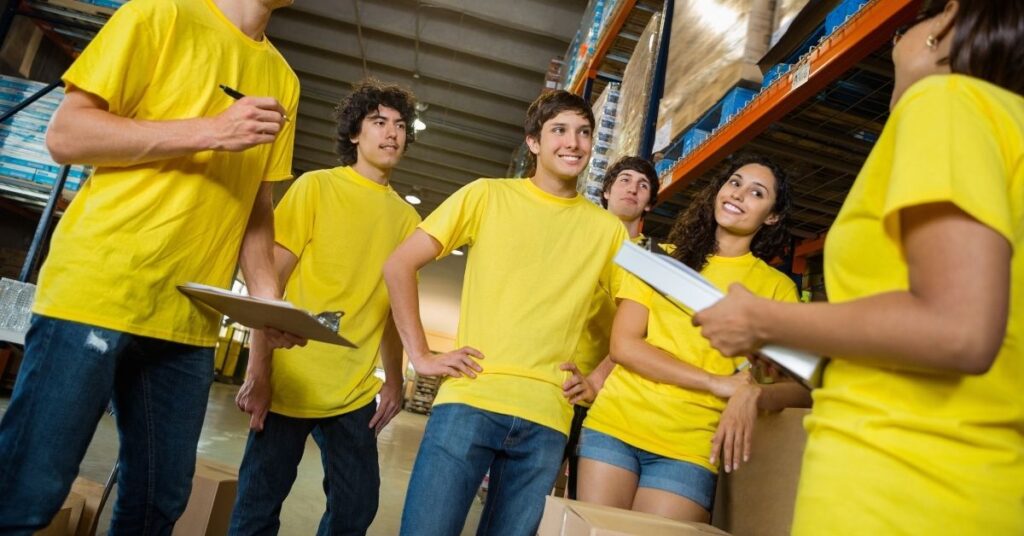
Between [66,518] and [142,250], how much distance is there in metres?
1.63

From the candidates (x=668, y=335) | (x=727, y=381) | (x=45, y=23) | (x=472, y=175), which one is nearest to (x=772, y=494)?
(x=727, y=381)

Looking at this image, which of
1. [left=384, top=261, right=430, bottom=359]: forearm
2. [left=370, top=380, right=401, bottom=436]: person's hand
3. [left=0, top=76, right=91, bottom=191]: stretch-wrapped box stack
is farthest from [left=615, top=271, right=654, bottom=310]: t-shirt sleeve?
[left=0, top=76, right=91, bottom=191]: stretch-wrapped box stack

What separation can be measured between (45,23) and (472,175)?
8.10 meters

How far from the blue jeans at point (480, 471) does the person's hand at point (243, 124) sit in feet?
2.66

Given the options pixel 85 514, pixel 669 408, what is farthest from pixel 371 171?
pixel 85 514

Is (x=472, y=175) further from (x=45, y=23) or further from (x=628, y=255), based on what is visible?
(x=628, y=255)

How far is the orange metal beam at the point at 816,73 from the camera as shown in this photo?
1.85 meters

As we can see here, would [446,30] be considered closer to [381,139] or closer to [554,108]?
[381,139]

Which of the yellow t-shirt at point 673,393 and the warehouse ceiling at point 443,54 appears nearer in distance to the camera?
the yellow t-shirt at point 673,393

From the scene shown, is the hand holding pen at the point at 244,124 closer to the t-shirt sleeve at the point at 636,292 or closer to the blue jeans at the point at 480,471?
the blue jeans at the point at 480,471

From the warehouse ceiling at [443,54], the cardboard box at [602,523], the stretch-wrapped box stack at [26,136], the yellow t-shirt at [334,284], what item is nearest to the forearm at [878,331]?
the cardboard box at [602,523]

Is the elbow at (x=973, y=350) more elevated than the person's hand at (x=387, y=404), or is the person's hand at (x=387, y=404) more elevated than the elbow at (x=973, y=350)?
the elbow at (x=973, y=350)

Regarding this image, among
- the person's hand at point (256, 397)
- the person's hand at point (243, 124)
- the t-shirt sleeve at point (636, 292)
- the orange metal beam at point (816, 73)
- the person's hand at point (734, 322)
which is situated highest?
the orange metal beam at point (816, 73)

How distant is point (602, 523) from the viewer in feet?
4.11
